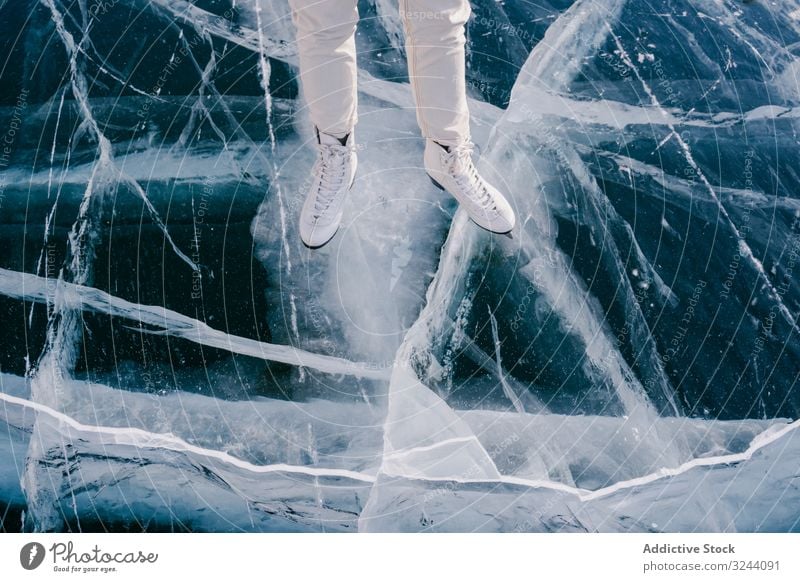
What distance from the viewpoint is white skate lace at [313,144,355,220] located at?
1.12m

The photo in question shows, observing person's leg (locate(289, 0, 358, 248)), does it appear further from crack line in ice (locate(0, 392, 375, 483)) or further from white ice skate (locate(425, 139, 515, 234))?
crack line in ice (locate(0, 392, 375, 483))

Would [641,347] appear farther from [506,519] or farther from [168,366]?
[168,366]

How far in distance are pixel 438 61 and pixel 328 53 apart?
0.54 feet

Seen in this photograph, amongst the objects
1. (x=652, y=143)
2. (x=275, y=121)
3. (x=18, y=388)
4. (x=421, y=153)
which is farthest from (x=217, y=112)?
(x=652, y=143)

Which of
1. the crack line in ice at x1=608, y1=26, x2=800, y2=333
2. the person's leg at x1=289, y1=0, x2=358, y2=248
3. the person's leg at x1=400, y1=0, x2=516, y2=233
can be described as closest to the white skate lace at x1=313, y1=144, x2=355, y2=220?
the person's leg at x1=289, y1=0, x2=358, y2=248

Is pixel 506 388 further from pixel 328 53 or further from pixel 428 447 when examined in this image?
pixel 328 53

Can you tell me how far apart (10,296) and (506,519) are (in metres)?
0.96

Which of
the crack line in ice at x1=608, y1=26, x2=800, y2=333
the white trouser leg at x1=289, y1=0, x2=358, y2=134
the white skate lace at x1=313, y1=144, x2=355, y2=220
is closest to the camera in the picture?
the white trouser leg at x1=289, y1=0, x2=358, y2=134

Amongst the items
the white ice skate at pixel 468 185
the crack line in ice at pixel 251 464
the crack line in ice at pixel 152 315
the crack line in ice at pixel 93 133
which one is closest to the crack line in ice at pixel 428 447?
the crack line in ice at pixel 251 464

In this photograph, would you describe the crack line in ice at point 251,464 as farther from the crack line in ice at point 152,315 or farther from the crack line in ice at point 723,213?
the crack line in ice at point 723,213

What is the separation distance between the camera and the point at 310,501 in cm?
115

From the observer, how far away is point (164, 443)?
1157 millimetres

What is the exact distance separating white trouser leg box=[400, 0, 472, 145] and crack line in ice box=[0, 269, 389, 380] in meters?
0.46

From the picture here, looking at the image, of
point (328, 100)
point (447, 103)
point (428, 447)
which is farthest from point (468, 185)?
point (428, 447)
